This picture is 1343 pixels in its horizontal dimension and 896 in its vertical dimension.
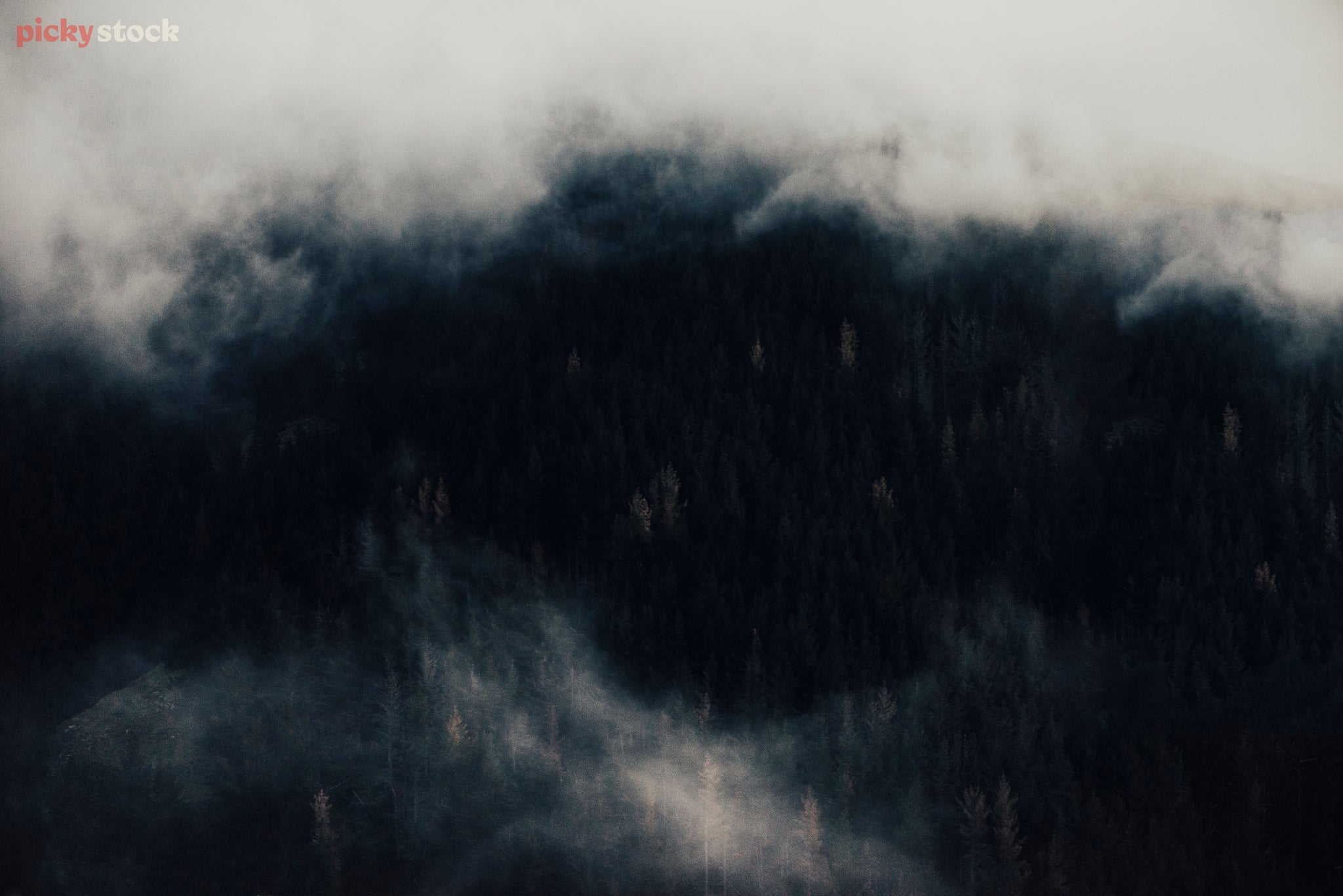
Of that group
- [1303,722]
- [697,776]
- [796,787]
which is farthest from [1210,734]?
[697,776]

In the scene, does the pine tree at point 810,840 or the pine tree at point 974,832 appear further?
the pine tree at point 810,840

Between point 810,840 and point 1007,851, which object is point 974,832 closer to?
point 1007,851

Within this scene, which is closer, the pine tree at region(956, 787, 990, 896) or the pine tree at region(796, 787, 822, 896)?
the pine tree at region(956, 787, 990, 896)

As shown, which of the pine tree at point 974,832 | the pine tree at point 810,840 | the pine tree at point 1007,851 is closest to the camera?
the pine tree at point 1007,851

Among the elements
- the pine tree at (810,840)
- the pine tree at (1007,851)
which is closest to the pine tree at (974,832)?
the pine tree at (1007,851)

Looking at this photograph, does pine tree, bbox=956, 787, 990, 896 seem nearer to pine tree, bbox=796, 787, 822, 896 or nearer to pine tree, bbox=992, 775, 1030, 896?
pine tree, bbox=992, 775, 1030, 896

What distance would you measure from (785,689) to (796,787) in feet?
54.8

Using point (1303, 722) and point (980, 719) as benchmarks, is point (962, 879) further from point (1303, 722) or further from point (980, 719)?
point (1303, 722)

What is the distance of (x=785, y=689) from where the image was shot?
19875cm

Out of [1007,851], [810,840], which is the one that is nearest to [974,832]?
[1007,851]

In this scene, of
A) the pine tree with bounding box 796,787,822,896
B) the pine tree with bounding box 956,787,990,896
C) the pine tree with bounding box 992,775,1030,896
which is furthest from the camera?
the pine tree with bounding box 796,787,822,896

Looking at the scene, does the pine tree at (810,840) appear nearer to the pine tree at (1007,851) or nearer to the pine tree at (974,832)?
the pine tree at (974,832)

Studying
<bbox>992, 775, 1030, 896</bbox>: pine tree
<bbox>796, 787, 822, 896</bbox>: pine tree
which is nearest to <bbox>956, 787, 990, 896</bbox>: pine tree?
<bbox>992, 775, 1030, 896</bbox>: pine tree

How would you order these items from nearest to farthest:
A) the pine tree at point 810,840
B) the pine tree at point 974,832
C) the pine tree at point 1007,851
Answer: the pine tree at point 1007,851 < the pine tree at point 974,832 < the pine tree at point 810,840
